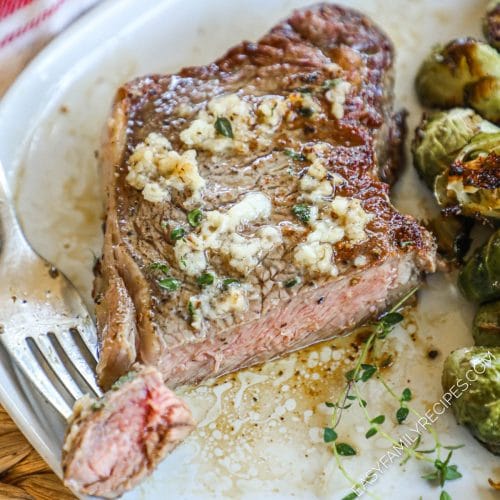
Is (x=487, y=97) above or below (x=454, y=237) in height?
above

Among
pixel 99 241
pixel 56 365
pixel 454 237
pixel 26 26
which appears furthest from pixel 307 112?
pixel 26 26

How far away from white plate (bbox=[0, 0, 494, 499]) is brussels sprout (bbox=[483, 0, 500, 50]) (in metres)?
Answer: 0.15

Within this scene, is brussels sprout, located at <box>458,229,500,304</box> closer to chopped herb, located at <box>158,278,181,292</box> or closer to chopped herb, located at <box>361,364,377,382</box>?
chopped herb, located at <box>361,364,377,382</box>

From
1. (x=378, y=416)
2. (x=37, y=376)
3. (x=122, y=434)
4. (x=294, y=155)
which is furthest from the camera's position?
(x=294, y=155)

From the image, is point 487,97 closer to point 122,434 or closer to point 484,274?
point 484,274

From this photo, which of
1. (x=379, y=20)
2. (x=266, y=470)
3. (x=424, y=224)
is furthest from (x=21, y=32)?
(x=266, y=470)

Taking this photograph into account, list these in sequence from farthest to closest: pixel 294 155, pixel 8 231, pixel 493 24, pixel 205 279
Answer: pixel 493 24
pixel 8 231
pixel 294 155
pixel 205 279

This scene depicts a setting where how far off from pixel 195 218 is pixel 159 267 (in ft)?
0.84

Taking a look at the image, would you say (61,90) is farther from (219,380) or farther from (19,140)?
(219,380)

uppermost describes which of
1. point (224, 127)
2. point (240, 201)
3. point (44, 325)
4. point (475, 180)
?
point (224, 127)

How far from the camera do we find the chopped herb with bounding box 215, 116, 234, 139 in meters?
3.59

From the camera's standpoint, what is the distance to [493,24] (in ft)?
13.9

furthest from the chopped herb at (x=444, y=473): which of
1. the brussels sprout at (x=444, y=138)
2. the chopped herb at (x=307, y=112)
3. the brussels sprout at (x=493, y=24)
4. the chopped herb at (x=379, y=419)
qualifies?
the brussels sprout at (x=493, y=24)

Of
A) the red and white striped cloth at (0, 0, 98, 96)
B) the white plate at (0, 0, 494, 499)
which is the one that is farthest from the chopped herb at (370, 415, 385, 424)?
the red and white striped cloth at (0, 0, 98, 96)
